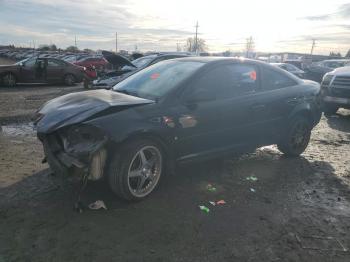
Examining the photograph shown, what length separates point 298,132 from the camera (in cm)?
645

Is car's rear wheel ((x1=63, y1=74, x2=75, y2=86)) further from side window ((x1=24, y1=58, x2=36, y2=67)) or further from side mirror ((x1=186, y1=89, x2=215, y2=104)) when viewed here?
side mirror ((x1=186, y1=89, x2=215, y2=104))

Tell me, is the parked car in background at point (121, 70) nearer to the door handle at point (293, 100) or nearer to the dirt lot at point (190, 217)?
the dirt lot at point (190, 217)

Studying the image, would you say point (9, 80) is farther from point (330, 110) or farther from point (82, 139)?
point (82, 139)

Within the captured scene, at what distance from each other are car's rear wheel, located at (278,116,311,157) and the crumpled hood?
2.91 metres

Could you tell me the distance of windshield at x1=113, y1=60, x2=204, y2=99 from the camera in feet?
15.6

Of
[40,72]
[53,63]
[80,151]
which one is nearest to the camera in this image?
[80,151]

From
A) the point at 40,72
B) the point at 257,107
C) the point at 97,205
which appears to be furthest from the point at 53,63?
the point at 97,205

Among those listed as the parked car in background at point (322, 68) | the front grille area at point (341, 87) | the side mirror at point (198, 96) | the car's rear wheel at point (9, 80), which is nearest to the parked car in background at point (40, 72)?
the car's rear wheel at point (9, 80)

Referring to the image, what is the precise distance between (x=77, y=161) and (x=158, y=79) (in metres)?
1.81

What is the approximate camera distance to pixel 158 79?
16.6 feet

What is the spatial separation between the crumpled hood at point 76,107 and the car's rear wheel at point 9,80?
13.2 metres

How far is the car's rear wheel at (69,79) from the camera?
1838 centimetres

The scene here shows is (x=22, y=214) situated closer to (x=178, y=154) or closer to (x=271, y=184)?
(x=178, y=154)

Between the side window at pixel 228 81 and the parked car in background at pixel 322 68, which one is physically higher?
the side window at pixel 228 81
